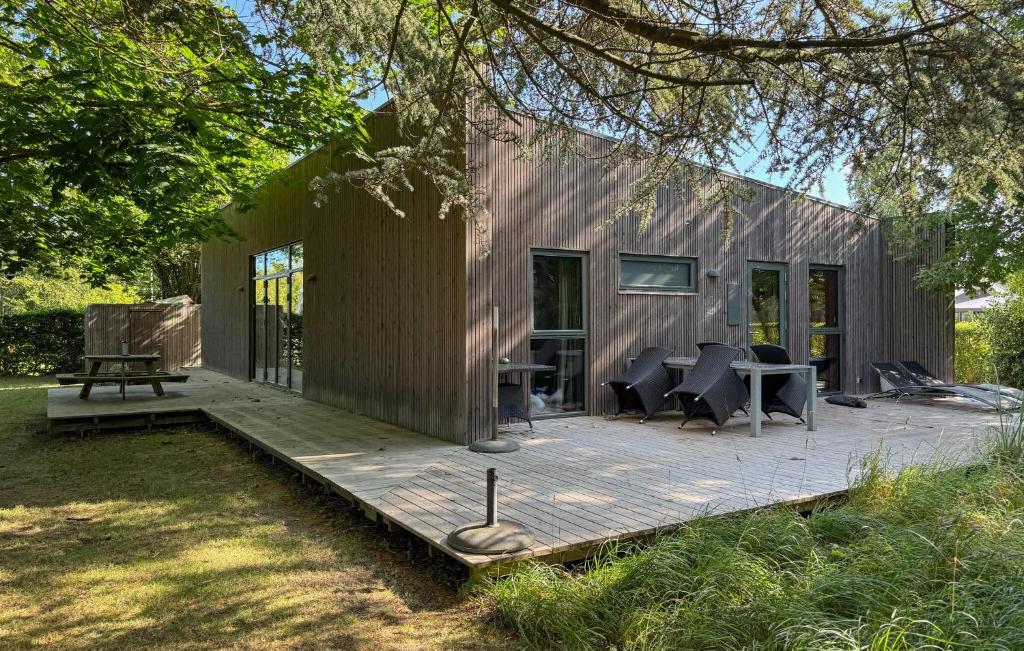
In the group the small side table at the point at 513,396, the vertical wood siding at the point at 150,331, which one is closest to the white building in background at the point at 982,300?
the small side table at the point at 513,396

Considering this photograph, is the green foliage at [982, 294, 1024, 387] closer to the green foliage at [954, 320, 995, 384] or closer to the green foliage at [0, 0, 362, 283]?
the green foliage at [954, 320, 995, 384]

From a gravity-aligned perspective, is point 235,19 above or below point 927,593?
above

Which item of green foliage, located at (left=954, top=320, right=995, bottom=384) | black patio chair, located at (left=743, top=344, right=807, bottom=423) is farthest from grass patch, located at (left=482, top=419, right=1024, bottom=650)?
green foliage, located at (left=954, top=320, right=995, bottom=384)

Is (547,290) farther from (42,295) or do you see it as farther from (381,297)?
(42,295)

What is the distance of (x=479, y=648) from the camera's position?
8.62ft

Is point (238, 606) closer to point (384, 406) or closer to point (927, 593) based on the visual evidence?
point (927, 593)

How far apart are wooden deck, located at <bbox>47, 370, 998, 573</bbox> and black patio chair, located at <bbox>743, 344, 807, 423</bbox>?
0.60ft

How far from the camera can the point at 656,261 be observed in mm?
7793

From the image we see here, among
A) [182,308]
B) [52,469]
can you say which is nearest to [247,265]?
[182,308]

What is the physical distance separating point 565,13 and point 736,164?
1.35 metres

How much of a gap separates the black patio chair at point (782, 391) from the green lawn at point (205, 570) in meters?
4.65

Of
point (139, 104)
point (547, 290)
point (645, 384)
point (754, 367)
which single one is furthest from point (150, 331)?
point (754, 367)

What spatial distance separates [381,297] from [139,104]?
300 cm

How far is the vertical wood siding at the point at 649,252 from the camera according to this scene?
6363 millimetres
